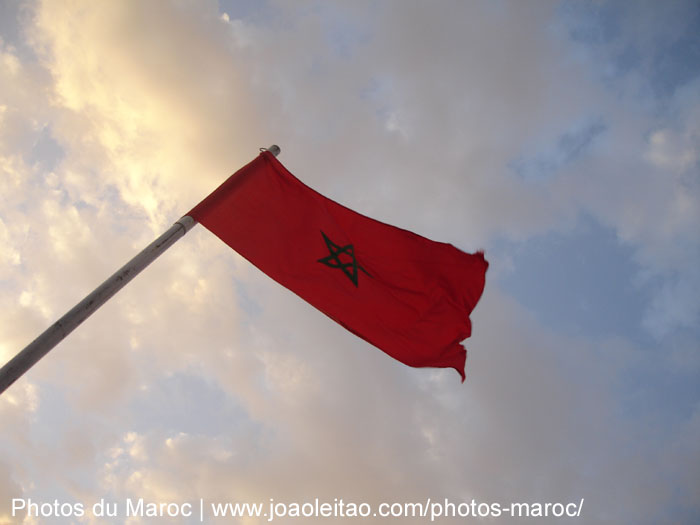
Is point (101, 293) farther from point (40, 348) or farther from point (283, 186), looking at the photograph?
point (283, 186)

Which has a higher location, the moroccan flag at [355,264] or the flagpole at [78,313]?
the moroccan flag at [355,264]

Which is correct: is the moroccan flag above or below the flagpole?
above

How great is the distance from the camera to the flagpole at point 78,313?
20.4ft

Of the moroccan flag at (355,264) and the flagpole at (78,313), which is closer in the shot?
the flagpole at (78,313)

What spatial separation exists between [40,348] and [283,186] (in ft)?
20.3

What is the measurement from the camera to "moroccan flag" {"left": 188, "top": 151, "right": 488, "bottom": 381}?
1038 cm

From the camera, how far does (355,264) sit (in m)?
11.3

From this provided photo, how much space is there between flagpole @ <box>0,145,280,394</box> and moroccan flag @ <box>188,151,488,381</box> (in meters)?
1.55

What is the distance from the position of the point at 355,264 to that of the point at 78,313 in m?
6.17

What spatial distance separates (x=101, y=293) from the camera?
736 centimetres

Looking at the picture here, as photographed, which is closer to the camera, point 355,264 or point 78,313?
point 78,313

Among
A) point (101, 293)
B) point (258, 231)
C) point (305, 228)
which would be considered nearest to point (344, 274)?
point (305, 228)

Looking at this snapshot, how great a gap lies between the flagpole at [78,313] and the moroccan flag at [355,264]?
1.55 meters

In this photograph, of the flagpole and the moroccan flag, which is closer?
the flagpole
